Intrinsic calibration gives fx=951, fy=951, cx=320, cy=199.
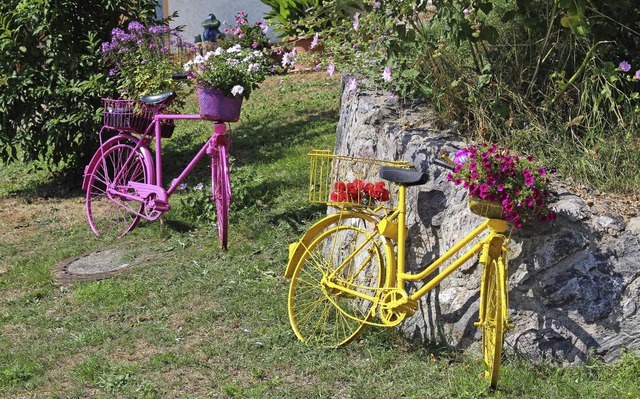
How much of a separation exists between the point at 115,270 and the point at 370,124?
233cm

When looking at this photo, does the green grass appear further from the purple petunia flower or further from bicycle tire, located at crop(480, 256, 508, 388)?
the purple petunia flower

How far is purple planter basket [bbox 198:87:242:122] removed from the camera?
23.2 ft

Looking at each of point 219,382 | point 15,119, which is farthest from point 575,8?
point 15,119

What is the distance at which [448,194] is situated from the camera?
5.28 m

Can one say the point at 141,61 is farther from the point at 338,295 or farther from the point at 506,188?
the point at 506,188

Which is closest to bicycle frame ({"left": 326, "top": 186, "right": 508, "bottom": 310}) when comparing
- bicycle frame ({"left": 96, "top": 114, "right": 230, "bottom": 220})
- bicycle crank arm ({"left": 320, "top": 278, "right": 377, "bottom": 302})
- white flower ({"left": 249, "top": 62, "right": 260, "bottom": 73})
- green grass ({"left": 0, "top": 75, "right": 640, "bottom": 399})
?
bicycle crank arm ({"left": 320, "top": 278, "right": 377, "bottom": 302})

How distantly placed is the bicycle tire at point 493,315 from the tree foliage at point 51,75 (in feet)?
17.6

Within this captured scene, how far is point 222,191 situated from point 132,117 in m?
1.24

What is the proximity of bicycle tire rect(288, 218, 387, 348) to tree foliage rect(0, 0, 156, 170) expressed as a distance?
401 centimetres

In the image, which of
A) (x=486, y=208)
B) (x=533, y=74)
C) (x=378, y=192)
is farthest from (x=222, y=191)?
(x=486, y=208)

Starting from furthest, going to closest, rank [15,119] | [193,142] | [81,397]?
[193,142]
[15,119]
[81,397]

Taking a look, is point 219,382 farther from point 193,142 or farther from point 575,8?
point 193,142

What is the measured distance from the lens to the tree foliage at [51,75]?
9141 mm

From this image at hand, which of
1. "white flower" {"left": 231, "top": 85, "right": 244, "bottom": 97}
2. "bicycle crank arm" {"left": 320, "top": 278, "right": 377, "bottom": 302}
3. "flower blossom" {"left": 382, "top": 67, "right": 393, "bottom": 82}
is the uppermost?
"flower blossom" {"left": 382, "top": 67, "right": 393, "bottom": 82}
